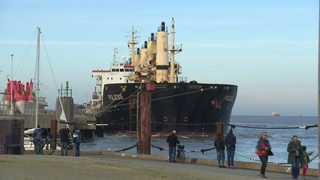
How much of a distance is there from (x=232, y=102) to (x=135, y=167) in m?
49.1

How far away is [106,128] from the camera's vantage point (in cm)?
6341

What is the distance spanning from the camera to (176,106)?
58.9 metres

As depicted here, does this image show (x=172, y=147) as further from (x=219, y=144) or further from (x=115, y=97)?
(x=115, y=97)

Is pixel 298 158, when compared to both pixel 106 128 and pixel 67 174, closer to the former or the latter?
pixel 67 174

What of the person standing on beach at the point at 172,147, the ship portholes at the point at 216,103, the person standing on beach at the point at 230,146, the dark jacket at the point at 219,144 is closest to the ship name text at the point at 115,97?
the ship portholes at the point at 216,103

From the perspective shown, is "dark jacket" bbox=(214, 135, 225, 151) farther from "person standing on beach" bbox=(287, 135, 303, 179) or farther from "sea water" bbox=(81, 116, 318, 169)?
"person standing on beach" bbox=(287, 135, 303, 179)

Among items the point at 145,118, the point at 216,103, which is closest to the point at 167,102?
the point at 216,103

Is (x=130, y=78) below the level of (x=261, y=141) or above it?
above

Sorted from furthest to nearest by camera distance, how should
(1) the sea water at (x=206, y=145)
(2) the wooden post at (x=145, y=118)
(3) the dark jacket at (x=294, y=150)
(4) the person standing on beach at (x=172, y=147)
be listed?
1. (1) the sea water at (x=206, y=145)
2. (2) the wooden post at (x=145, y=118)
3. (4) the person standing on beach at (x=172, y=147)
4. (3) the dark jacket at (x=294, y=150)

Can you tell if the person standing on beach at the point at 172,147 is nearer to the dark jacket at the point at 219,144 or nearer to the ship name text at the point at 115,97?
the dark jacket at the point at 219,144

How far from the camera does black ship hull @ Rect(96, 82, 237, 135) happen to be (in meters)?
58.4

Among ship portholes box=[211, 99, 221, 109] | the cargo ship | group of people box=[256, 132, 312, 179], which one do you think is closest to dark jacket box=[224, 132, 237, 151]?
group of people box=[256, 132, 312, 179]

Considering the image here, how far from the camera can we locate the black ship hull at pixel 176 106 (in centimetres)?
5841

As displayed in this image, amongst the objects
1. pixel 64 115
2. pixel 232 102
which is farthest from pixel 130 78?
pixel 64 115
